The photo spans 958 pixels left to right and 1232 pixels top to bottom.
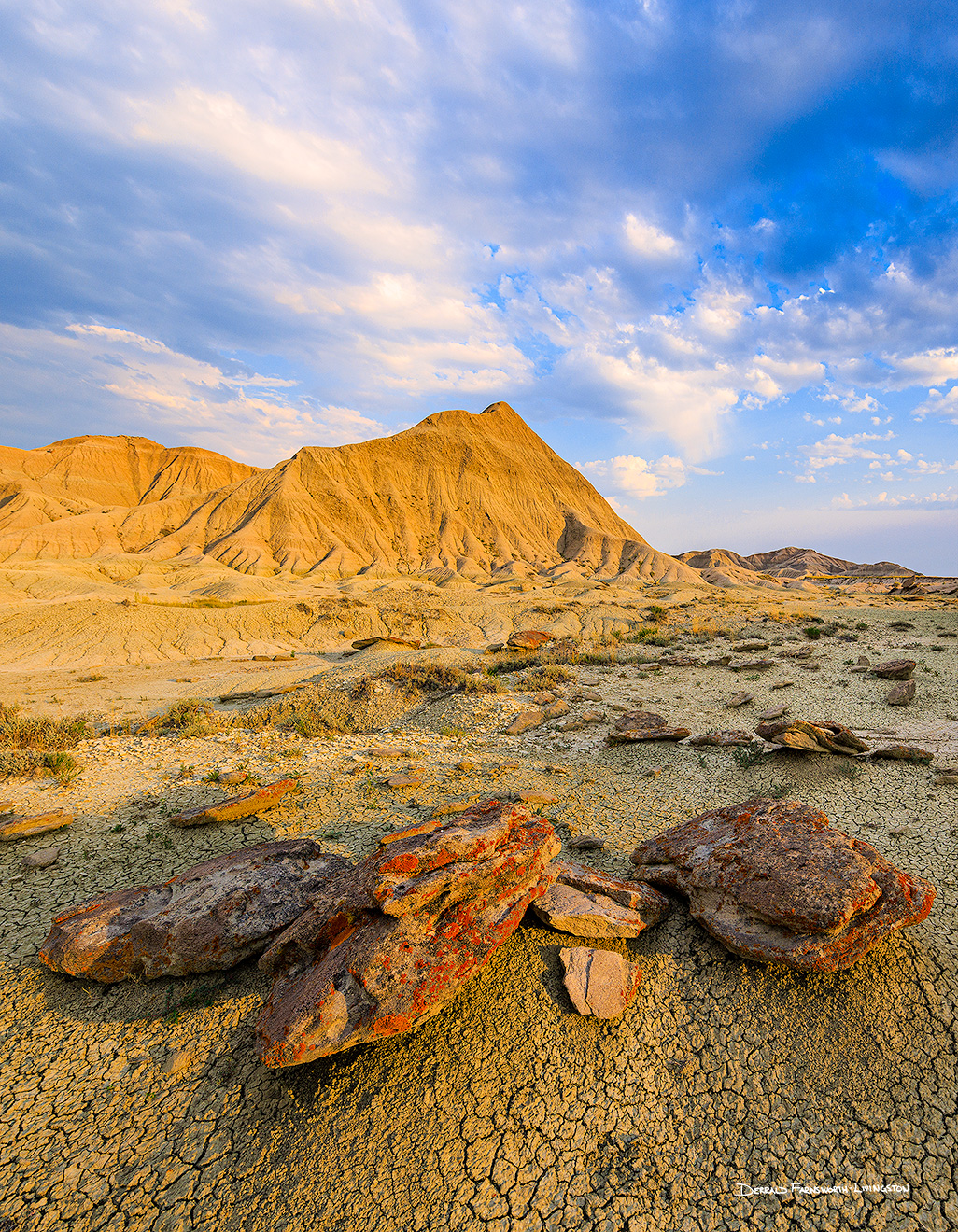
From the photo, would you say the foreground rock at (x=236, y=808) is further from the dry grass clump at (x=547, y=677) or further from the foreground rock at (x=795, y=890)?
the dry grass clump at (x=547, y=677)

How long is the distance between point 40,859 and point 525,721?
7.49 m

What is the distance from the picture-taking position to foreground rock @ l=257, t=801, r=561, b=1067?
3088 millimetres

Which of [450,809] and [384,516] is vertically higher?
[384,516]

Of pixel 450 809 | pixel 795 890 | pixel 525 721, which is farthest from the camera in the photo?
pixel 525 721

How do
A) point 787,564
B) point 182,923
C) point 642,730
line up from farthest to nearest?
point 787,564
point 642,730
point 182,923

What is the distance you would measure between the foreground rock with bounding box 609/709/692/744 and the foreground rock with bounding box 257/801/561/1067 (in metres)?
4.78

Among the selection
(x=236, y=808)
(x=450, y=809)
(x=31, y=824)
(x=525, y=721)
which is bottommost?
(x=31, y=824)

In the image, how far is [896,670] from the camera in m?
10.9

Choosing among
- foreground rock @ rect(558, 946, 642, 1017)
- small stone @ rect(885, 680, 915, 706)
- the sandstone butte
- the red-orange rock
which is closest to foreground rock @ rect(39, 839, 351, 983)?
foreground rock @ rect(558, 946, 642, 1017)

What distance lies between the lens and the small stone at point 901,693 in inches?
373

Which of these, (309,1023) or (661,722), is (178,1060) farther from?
(661,722)

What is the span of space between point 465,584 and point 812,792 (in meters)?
37.8

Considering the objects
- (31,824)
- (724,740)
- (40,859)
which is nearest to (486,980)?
(40,859)

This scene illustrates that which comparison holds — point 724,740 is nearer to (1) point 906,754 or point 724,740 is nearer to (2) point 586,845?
(1) point 906,754
